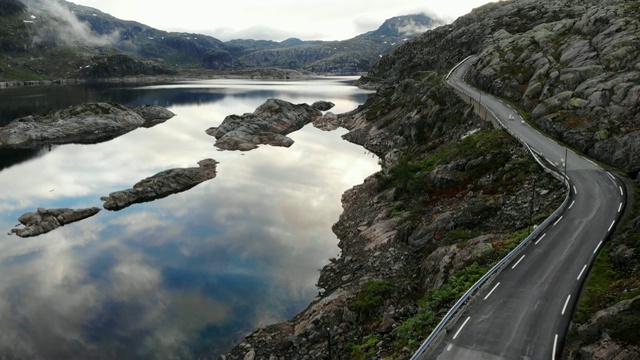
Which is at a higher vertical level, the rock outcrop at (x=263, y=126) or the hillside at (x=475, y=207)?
the hillside at (x=475, y=207)

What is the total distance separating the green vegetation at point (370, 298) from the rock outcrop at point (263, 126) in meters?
77.8

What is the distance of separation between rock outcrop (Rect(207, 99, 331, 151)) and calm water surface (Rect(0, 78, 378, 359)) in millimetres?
15294

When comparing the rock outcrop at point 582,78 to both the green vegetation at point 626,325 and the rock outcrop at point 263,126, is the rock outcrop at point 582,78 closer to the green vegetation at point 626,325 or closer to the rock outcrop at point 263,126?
the green vegetation at point 626,325

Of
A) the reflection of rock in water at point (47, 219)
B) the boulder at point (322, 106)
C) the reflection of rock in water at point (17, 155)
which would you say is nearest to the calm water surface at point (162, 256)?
the reflection of rock in water at point (17, 155)

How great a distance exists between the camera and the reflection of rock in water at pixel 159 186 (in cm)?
6800

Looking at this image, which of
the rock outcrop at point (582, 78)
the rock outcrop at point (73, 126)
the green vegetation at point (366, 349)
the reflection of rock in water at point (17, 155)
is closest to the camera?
the green vegetation at point (366, 349)

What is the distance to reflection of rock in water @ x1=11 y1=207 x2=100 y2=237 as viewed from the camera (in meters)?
56.5

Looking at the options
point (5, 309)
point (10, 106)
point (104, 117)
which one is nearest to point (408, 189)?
point (5, 309)

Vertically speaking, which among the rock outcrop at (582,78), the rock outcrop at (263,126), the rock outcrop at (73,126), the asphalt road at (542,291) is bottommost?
the rock outcrop at (73,126)

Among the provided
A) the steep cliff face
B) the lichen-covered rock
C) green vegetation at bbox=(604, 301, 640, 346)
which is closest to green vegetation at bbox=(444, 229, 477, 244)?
the steep cliff face

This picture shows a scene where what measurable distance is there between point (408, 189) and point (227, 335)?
30624 millimetres

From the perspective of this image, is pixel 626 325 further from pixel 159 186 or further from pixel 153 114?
pixel 153 114

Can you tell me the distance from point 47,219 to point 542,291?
63210mm

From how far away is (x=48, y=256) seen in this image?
49.8 metres
